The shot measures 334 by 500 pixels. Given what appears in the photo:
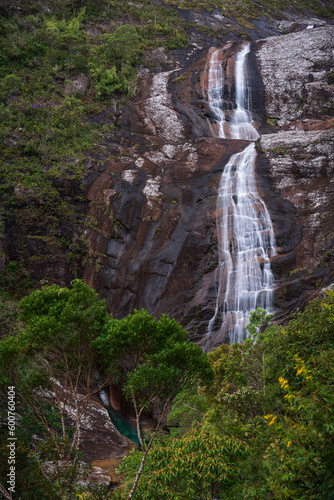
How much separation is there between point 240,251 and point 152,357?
12.8 metres

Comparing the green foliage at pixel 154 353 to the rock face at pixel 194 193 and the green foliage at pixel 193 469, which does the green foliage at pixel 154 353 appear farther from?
the rock face at pixel 194 193

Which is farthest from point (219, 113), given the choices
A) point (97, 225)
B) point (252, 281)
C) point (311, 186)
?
point (252, 281)

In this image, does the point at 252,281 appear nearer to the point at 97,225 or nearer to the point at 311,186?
the point at 311,186

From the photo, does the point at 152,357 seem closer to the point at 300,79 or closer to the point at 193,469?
the point at 193,469

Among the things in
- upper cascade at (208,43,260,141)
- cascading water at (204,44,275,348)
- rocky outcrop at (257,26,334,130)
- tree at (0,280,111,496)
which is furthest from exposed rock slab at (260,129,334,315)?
tree at (0,280,111,496)

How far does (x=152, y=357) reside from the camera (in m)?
9.74

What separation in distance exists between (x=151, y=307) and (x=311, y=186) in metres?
12.7

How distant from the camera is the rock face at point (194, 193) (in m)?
20.6

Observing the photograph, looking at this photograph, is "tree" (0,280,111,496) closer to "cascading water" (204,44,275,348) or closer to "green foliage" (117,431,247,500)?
"green foliage" (117,431,247,500)

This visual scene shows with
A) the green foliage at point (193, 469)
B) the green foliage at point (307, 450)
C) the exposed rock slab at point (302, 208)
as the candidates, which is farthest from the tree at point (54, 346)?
→ the exposed rock slab at point (302, 208)

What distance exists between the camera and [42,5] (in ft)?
145

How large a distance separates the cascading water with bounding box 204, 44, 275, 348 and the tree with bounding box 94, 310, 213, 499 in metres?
8.47

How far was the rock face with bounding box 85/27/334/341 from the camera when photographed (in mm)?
20562

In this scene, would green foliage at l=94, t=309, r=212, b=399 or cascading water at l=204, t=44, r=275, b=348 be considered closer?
green foliage at l=94, t=309, r=212, b=399
